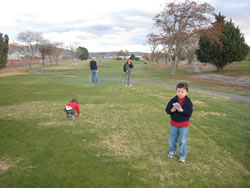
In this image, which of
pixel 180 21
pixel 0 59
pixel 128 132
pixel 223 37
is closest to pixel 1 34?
pixel 0 59

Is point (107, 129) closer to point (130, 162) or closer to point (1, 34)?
point (130, 162)

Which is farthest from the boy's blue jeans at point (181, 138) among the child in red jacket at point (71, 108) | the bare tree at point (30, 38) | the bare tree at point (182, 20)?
the bare tree at point (30, 38)

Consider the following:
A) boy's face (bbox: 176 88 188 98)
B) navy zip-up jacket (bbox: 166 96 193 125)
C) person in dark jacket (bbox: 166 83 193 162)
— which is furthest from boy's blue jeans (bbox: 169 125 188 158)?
boy's face (bbox: 176 88 188 98)

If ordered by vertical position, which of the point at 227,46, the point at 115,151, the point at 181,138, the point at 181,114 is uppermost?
the point at 227,46

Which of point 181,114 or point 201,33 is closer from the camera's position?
point 181,114

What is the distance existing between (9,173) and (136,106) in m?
6.58

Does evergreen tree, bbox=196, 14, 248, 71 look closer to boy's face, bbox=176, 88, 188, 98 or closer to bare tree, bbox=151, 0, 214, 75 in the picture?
bare tree, bbox=151, 0, 214, 75

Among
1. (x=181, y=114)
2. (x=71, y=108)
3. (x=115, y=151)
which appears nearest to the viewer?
(x=181, y=114)

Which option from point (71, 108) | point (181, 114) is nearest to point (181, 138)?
point (181, 114)

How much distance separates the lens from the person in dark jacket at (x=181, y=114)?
4.06 meters

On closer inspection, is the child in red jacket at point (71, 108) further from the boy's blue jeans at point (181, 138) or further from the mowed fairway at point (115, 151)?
the boy's blue jeans at point (181, 138)

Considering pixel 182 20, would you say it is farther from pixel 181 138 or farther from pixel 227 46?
pixel 181 138

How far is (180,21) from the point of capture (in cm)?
2927

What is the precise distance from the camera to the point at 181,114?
13.7ft
